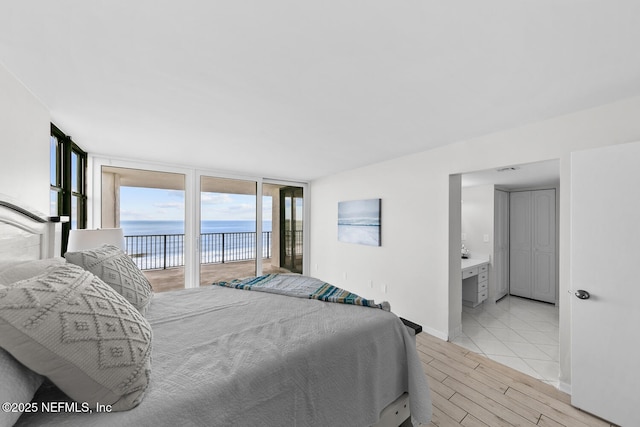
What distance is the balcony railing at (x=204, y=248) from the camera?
487 cm

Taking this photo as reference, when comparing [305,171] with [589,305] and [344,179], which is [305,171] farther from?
[589,305]

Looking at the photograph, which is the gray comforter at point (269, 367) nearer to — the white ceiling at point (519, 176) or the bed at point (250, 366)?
the bed at point (250, 366)

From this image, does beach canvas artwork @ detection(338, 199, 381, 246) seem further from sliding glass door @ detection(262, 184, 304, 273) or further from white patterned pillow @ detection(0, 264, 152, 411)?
white patterned pillow @ detection(0, 264, 152, 411)

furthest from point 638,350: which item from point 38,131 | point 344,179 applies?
point 38,131

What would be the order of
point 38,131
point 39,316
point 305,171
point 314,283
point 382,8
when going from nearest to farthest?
point 39,316 → point 382,8 → point 38,131 → point 314,283 → point 305,171

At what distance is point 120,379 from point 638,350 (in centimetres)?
306

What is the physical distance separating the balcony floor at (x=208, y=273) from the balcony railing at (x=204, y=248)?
0.13 m

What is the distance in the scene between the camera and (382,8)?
1075 mm

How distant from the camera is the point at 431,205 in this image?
324 centimetres

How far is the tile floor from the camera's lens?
254 cm

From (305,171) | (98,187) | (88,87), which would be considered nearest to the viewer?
(88,87)

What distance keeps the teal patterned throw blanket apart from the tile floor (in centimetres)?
191

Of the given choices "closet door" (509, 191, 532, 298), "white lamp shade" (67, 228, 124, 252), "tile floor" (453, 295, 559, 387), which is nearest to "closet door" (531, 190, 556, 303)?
"closet door" (509, 191, 532, 298)

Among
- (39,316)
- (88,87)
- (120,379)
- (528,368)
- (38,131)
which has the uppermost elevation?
(88,87)
